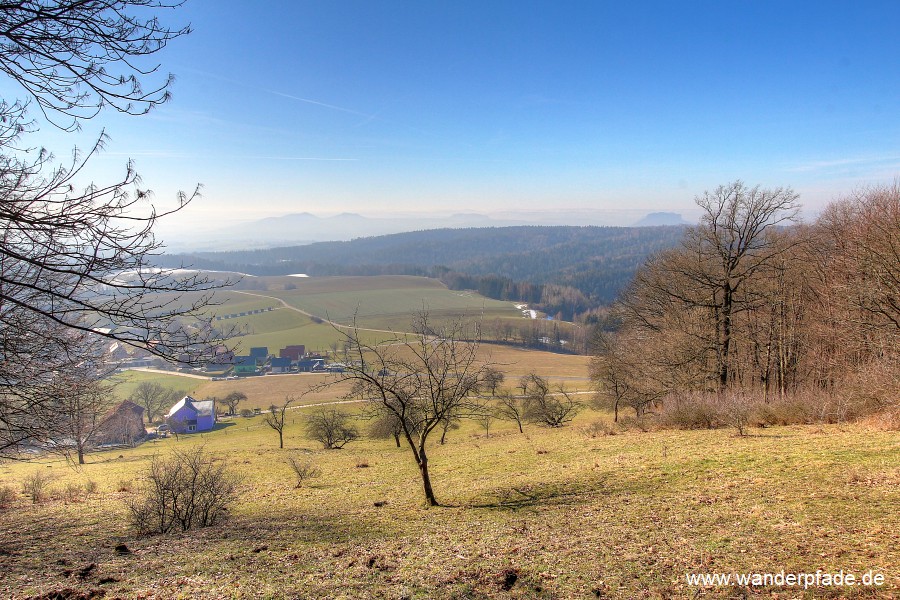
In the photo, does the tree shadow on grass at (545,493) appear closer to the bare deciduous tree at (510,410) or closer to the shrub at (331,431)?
the bare deciduous tree at (510,410)

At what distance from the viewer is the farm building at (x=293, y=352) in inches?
3024

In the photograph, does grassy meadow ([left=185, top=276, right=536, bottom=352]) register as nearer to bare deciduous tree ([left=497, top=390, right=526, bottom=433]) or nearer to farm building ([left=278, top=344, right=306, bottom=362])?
farm building ([left=278, top=344, right=306, bottom=362])

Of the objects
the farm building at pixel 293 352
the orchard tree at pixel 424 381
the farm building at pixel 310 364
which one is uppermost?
the orchard tree at pixel 424 381

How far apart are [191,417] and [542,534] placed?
58766mm

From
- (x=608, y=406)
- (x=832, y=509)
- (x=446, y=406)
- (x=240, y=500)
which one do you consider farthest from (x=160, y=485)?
(x=608, y=406)

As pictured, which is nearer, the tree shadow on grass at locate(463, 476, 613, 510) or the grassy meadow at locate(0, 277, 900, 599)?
the grassy meadow at locate(0, 277, 900, 599)

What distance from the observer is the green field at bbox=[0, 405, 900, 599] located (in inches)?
209

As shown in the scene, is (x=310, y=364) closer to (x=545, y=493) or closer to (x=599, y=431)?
(x=599, y=431)

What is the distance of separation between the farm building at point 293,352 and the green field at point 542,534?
6637cm

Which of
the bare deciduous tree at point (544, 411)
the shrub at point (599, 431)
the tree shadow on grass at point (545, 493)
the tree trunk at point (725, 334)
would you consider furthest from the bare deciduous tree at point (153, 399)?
the tree trunk at point (725, 334)

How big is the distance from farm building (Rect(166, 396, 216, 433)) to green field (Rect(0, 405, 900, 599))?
150 ft

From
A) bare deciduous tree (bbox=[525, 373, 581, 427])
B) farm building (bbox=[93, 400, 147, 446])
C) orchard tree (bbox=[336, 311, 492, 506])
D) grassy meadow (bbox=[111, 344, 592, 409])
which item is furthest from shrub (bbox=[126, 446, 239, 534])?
grassy meadow (bbox=[111, 344, 592, 409])

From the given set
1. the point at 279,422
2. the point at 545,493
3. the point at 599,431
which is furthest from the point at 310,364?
the point at 545,493

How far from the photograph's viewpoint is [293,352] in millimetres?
77500
